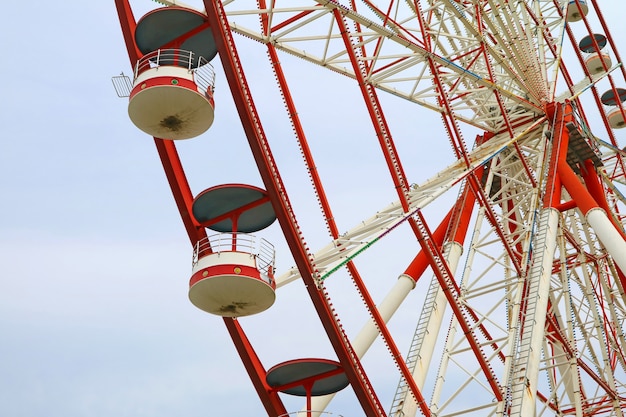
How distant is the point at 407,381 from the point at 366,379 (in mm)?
819

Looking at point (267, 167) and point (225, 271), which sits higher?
→ point (267, 167)

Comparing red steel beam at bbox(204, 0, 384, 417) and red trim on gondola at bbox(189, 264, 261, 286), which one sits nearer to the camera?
red trim on gondola at bbox(189, 264, 261, 286)

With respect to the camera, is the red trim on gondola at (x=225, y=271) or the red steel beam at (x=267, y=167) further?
the red steel beam at (x=267, y=167)

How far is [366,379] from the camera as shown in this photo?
1698cm

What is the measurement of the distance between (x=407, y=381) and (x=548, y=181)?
8.07 m

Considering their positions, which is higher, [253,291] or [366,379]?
[253,291]

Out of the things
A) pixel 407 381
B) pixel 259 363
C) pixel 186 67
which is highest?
pixel 186 67

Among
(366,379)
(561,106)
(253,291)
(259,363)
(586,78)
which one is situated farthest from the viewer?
(586,78)

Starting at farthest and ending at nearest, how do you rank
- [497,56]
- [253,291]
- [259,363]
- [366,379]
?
[497,56], [259,363], [366,379], [253,291]

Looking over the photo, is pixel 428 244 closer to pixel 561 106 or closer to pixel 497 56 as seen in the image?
pixel 497 56

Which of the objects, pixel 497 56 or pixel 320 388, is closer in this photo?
pixel 320 388

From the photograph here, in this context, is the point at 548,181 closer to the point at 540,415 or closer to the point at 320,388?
the point at 540,415

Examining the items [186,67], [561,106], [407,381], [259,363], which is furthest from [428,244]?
[561,106]

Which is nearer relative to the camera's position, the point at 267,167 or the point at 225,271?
the point at 225,271
